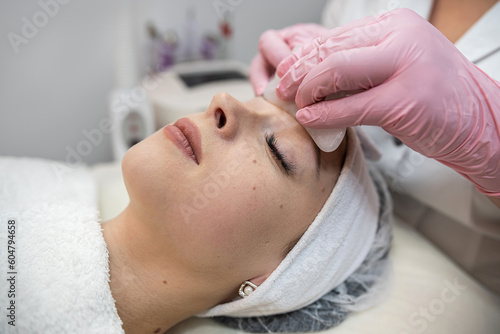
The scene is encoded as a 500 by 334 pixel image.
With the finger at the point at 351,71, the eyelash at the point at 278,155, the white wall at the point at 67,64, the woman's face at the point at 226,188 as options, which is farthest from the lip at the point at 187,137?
the white wall at the point at 67,64

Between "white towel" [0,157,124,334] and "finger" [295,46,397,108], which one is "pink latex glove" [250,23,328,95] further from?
"white towel" [0,157,124,334]

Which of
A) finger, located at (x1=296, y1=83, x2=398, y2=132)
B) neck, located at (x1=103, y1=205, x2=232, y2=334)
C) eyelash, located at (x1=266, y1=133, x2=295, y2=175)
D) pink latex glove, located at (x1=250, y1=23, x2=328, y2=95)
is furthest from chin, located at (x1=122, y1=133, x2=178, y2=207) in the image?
pink latex glove, located at (x1=250, y1=23, x2=328, y2=95)

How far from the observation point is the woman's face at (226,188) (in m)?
0.77

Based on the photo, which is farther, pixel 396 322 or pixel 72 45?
pixel 72 45

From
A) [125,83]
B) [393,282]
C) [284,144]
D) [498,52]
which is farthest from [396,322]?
[125,83]

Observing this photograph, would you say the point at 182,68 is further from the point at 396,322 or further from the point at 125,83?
the point at 396,322

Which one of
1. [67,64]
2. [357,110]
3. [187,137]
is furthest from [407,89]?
[67,64]

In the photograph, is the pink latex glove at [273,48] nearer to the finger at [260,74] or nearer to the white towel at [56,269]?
the finger at [260,74]

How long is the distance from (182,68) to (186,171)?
123 cm

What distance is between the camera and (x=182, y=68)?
6.08ft

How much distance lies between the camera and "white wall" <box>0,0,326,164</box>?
157 centimetres

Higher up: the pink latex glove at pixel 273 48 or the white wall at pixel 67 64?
the pink latex glove at pixel 273 48

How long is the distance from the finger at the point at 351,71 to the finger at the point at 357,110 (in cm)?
2

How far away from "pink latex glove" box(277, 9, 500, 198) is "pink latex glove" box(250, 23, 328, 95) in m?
0.28
